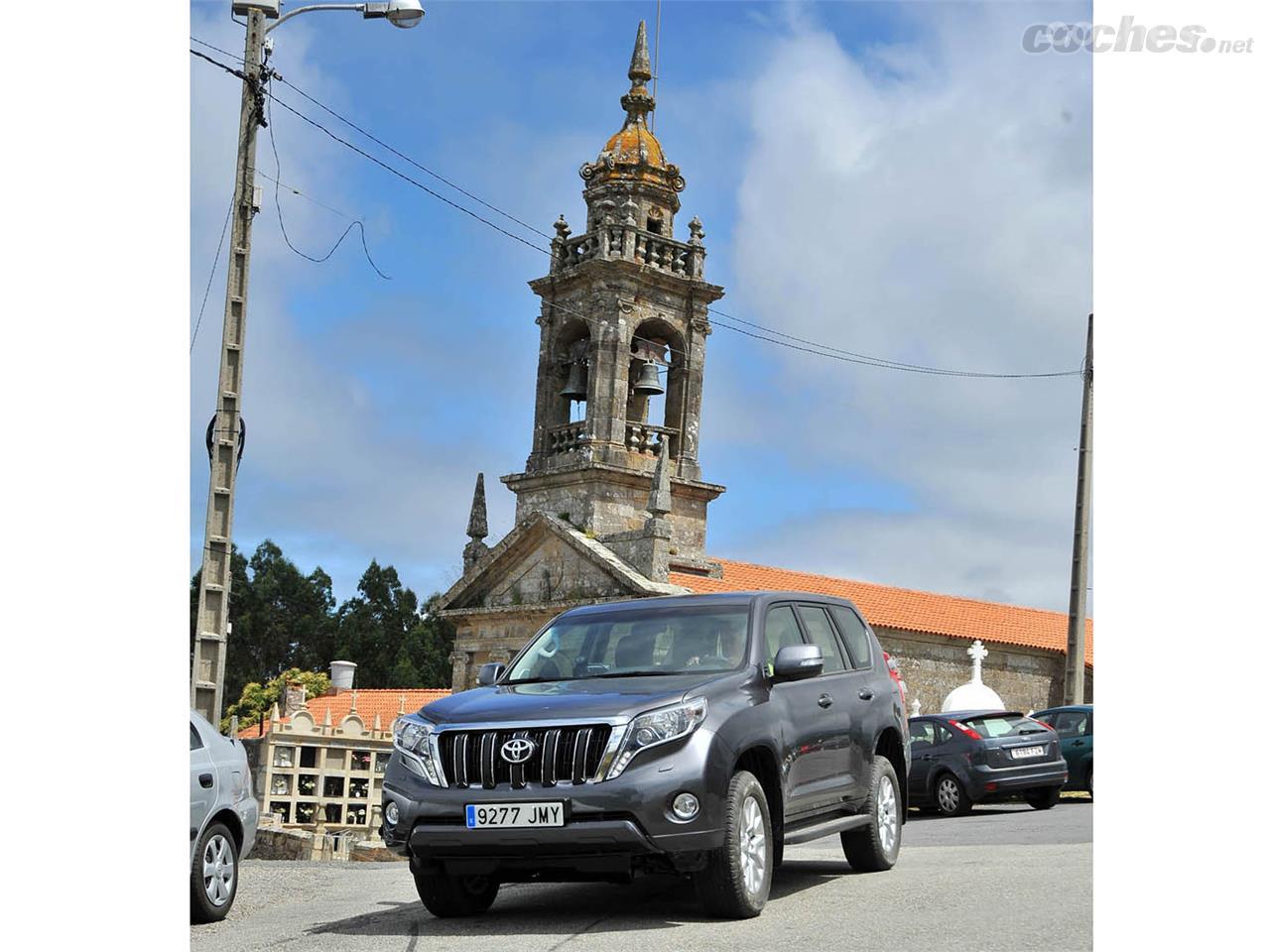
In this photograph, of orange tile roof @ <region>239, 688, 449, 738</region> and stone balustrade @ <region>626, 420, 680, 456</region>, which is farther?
orange tile roof @ <region>239, 688, 449, 738</region>

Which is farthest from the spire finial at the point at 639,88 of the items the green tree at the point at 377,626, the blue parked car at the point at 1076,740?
the green tree at the point at 377,626

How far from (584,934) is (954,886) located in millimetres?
2794

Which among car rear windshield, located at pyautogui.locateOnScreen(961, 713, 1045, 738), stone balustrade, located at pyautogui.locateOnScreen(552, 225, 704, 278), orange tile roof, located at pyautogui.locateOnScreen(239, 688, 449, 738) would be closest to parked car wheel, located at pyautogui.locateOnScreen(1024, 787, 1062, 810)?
car rear windshield, located at pyautogui.locateOnScreen(961, 713, 1045, 738)

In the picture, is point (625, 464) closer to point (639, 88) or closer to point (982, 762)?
point (639, 88)

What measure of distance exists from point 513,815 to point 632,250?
31512mm

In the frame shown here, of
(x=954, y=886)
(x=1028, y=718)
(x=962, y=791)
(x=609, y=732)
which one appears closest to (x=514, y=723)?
(x=609, y=732)

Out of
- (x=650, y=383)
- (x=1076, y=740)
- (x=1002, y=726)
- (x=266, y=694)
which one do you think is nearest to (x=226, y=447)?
(x=1002, y=726)

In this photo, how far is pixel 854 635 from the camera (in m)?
11.2

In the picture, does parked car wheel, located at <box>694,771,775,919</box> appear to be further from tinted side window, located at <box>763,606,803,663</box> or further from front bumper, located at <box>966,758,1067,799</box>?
front bumper, located at <box>966,758,1067,799</box>

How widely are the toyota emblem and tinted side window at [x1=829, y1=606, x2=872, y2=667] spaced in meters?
3.19

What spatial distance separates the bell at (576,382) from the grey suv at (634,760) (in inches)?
1124

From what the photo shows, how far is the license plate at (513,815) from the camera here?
830cm

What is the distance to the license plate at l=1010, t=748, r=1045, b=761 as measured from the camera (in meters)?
19.5
